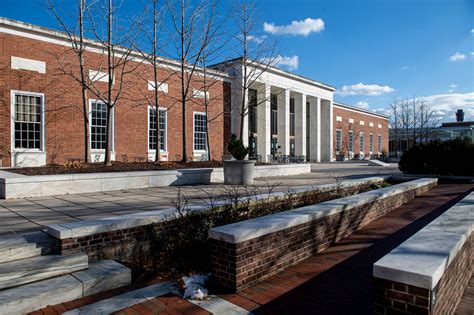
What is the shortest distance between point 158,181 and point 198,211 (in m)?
6.60

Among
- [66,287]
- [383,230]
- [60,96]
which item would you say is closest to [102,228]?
[66,287]

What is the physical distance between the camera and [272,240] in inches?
162

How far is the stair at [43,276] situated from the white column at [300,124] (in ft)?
102

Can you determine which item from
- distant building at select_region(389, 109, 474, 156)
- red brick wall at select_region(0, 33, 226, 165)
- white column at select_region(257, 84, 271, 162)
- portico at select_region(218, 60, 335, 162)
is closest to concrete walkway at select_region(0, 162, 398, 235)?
red brick wall at select_region(0, 33, 226, 165)

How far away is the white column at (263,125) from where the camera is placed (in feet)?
92.1

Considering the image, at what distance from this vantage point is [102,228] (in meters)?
4.31

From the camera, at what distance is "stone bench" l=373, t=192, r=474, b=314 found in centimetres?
241

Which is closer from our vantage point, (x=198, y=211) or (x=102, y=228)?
(x=102, y=228)

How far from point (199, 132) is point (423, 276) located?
2209cm

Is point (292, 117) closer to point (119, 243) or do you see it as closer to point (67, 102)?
point (67, 102)

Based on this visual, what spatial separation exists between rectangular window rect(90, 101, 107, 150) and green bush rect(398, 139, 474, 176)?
53.9 feet

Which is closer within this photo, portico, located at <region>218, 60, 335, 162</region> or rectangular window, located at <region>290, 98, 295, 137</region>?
portico, located at <region>218, 60, 335, 162</region>

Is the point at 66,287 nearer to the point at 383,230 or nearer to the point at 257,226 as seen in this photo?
the point at 257,226

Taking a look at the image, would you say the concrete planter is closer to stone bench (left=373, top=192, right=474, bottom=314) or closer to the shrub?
the shrub
